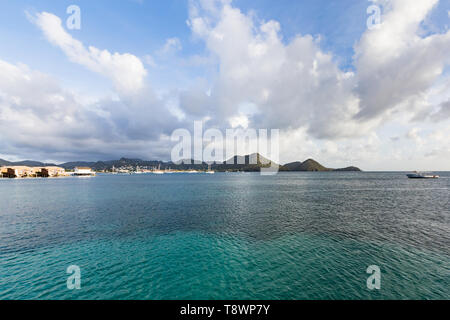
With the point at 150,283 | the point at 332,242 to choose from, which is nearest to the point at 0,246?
the point at 150,283

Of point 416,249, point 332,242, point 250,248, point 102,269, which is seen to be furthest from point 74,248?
point 416,249

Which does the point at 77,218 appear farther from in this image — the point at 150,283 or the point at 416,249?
the point at 416,249

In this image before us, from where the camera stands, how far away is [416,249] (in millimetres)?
24375

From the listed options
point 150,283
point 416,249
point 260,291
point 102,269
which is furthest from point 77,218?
point 416,249

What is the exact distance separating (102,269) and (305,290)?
22.2 meters

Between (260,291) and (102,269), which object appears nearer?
(260,291)

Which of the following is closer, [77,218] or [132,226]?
[132,226]

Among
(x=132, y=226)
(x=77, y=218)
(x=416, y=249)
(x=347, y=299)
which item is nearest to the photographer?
(x=347, y=299)

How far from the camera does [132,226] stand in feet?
114
